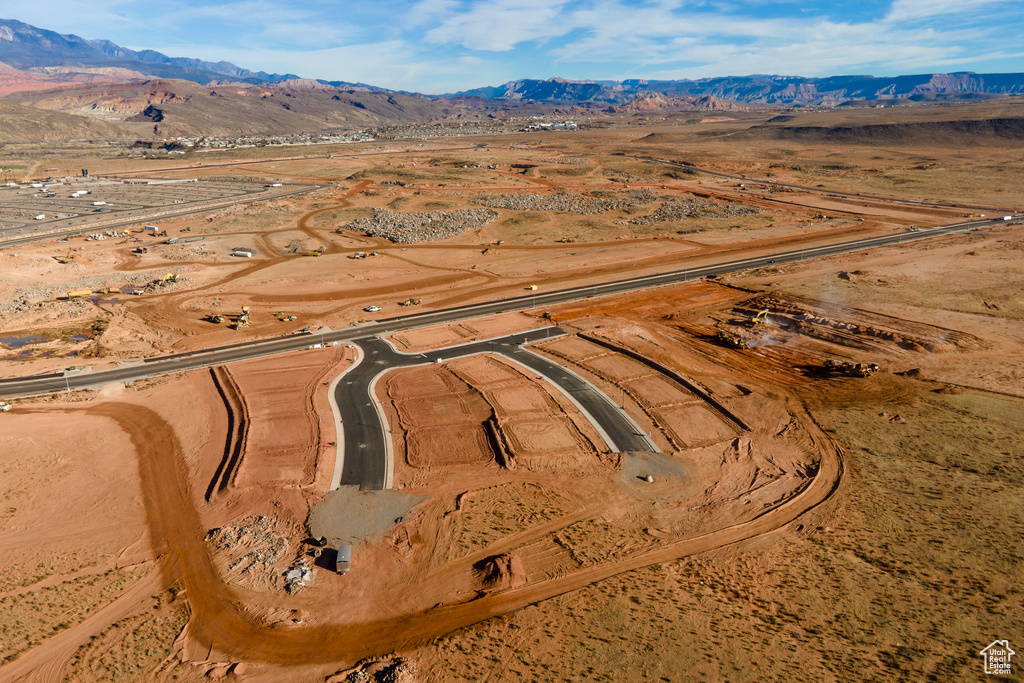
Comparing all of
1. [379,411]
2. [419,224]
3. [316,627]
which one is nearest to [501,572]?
[316,627]

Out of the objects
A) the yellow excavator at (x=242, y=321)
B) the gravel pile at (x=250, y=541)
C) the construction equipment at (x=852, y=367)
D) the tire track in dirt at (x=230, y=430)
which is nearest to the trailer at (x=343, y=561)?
the gravel pile at (x=250, y=541)

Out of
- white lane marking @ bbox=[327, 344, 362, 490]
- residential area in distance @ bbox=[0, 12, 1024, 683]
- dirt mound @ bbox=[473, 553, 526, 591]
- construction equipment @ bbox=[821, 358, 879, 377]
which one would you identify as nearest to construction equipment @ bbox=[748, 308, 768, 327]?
residential area in distance @ bbox=[0, 12, 1024, 683]

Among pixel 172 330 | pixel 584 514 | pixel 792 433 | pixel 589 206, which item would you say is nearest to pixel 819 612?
pixel 584 514

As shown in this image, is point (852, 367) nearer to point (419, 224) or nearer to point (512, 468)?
point (512, 468)

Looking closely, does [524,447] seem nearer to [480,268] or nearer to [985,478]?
[985,478]

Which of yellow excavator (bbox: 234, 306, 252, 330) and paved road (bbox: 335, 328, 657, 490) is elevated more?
yellow excavator (bbox: 234, 306, 252, 330)

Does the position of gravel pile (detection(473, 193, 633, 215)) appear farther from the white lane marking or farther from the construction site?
the white lane marking
